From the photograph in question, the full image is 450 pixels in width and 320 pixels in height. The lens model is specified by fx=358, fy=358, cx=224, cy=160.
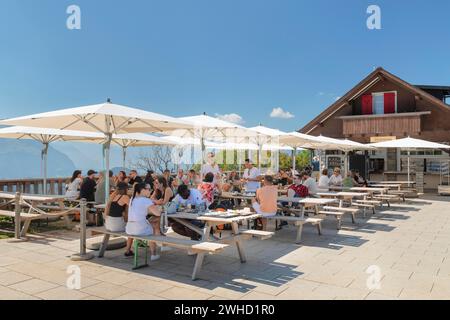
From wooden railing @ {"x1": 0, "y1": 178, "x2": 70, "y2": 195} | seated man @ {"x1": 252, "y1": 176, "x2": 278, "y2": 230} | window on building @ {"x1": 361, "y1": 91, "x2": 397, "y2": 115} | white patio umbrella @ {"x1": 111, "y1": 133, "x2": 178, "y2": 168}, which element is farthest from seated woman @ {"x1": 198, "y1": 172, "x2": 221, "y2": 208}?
window on building @ {"x1": 361, "y1": 91, "x2": 397, "y2": 115}

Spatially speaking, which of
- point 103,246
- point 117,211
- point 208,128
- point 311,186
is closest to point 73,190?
point 208,128

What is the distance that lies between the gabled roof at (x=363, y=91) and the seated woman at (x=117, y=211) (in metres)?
19.0

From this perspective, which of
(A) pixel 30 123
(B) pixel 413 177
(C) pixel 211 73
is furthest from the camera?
(C) pixel 211 73

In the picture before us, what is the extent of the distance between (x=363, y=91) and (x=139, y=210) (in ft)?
66.4

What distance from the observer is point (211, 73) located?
33.8m

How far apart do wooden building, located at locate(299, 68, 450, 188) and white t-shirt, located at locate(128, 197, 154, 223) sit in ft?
55.2

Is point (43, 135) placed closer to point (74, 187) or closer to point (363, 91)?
point (74, 187)

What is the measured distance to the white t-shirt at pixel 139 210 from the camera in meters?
5.37

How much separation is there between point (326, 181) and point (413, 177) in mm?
10078

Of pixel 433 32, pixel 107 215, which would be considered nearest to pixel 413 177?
pixel 433 32

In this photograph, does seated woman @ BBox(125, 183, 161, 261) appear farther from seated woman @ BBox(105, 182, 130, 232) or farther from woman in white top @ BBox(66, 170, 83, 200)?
woman in white top @ BBox(66, 170, 83, 200)

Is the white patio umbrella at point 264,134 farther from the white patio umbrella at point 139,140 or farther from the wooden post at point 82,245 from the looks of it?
the wooden post at point 82,245

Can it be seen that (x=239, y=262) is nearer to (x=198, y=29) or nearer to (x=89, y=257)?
(x=89, y=257)

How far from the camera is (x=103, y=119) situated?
6840 millimetres
